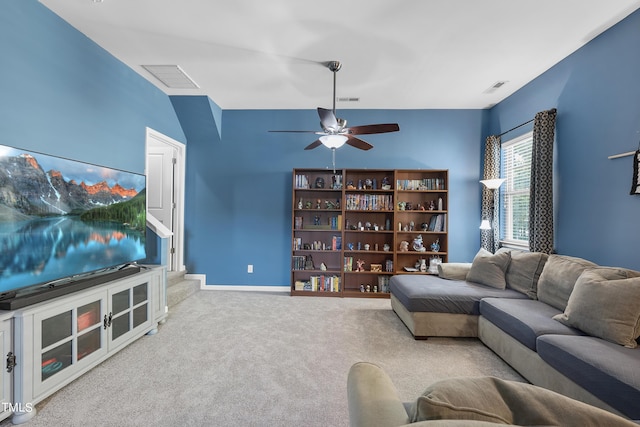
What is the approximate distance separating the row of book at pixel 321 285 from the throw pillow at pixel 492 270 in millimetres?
1867

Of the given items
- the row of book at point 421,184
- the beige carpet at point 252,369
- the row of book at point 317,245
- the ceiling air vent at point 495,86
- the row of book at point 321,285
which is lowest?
the beige carpet at point 252,369

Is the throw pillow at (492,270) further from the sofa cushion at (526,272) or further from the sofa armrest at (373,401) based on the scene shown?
the sofa armrest at (373,401)

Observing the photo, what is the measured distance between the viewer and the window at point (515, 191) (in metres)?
3.72

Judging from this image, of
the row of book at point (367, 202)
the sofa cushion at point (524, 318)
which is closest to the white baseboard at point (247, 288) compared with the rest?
the row of book at point (367, 202)

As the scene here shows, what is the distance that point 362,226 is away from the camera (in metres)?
4.57

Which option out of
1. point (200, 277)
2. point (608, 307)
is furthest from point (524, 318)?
point (200, 277)

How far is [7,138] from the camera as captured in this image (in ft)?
6.81

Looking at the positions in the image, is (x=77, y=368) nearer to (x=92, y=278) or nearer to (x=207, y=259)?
(x=92, y=278)

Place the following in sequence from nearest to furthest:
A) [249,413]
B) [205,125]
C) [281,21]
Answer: [249,413], [281,21], [205,125]

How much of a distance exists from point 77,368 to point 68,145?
6.18ft

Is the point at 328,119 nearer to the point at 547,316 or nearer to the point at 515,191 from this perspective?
the point at 547,316

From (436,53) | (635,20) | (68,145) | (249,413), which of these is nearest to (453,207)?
(436,53)

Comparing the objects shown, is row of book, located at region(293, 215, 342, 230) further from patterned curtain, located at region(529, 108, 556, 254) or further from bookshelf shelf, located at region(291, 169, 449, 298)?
patterned curtain, located at region(529, 108, 556, 254)

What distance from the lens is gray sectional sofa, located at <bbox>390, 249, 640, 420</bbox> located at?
1.59 meters
